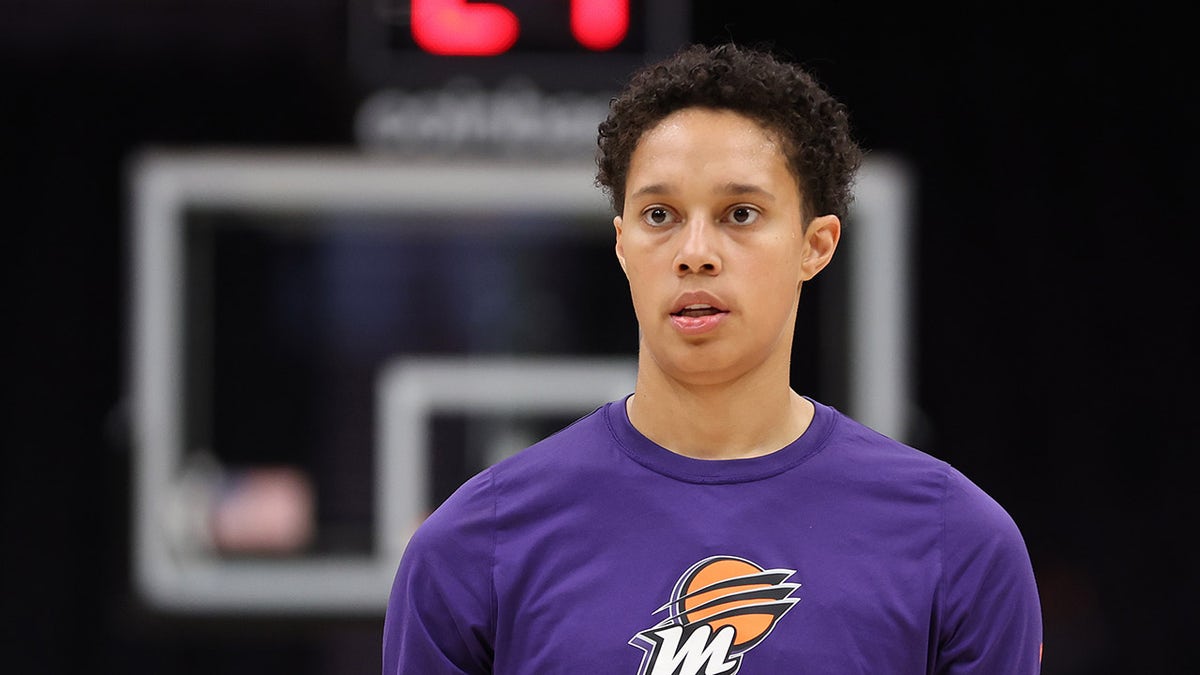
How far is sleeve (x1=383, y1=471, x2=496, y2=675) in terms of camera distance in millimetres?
1699

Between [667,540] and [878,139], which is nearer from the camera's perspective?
[667,540]

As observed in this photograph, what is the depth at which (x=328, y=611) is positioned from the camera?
14.1 ft

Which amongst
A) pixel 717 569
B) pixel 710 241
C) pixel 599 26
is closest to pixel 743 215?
pixel 710 241

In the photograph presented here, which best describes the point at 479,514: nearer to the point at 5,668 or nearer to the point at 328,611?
the point at 328,611

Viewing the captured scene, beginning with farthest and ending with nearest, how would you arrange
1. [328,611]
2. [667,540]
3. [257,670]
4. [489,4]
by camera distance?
[257,670] → [328,611] → [489,4] → [667,540]

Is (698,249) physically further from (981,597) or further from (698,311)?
(981,597)

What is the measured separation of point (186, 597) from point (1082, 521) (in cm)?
267

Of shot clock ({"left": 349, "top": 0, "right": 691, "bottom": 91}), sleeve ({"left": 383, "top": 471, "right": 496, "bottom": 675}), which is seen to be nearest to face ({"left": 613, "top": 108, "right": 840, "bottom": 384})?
sleeve ({"left": 383, "top": 471, "right": 496, "bottom": 675})

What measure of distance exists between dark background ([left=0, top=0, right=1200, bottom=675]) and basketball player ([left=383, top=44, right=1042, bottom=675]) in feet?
8.84

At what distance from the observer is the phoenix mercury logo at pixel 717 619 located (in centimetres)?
162

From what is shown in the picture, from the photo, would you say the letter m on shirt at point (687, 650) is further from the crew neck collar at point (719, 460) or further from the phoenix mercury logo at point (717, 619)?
the crew neck collar at point (719, 460)

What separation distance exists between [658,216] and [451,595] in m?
0.47

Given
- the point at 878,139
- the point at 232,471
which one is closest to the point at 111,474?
the point at 232,471

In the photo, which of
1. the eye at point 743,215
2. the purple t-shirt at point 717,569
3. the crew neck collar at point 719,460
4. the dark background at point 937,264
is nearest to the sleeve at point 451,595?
the purple t-shirt at point 717,569
